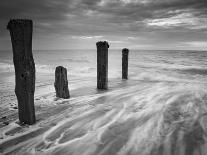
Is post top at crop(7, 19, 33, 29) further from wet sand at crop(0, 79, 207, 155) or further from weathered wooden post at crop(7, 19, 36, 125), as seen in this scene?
wet sand at crop(0, 79, 207, 155)

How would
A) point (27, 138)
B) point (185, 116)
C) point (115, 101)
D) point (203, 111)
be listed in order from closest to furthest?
point (27, 138), point (185, 116), point (203, 111), point (115, 101)

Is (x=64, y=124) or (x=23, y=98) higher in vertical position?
(x=23, y=98)

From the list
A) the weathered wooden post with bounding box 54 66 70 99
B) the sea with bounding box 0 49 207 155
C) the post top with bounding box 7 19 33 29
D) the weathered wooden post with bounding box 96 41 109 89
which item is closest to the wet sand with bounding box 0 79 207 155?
the sea with bounding box 0 49 207 155

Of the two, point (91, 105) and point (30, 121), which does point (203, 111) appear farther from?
point (30, 121)

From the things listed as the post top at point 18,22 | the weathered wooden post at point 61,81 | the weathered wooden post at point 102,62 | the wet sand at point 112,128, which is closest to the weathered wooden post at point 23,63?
the post top at point 18,22

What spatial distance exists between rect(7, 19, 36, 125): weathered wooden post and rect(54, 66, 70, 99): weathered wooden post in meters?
2.02

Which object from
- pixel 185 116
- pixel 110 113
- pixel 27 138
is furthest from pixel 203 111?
pixel 27 138

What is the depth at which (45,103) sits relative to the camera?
5.67m

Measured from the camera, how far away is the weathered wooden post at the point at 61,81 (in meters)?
5.96

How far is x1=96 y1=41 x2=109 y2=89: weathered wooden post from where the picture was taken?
7551mm

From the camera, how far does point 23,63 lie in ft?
12.3

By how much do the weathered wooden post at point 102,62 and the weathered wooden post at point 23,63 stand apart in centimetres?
401

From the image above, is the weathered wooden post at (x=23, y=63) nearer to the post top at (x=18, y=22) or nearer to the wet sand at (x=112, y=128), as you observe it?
the post top at (x=18, y=22)

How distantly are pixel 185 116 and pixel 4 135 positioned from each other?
3979 mm
